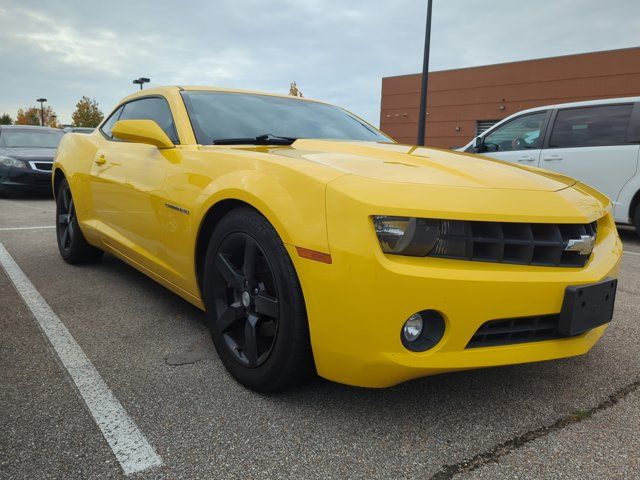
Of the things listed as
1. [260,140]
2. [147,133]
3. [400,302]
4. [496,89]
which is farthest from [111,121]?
[496,89]

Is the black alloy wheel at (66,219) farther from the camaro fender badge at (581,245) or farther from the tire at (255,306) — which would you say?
the camaro fender badge at (581,245)

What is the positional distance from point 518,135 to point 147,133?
17.4ft

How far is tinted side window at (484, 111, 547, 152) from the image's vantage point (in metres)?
6.35

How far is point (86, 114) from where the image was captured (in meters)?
49.2

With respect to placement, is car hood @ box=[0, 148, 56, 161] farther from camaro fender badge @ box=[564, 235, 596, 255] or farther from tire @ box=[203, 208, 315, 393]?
camaro fender badge @ box=[564, 235, 596, 255]

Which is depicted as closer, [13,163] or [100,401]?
[100,401]

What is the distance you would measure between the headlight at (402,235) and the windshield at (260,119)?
1.31 meters

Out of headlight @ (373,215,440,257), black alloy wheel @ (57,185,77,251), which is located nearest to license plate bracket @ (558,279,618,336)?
headlight @ (373,215,440,257)

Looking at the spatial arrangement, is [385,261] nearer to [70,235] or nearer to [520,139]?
[70,235]

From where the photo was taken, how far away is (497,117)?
22.2m

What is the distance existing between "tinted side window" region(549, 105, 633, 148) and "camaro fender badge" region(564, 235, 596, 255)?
477 cm

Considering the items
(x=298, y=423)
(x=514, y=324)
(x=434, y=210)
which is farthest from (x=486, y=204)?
(x=298, y=423)

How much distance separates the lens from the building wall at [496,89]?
18.9m

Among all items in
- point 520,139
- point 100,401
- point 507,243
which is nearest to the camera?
point 507,243
